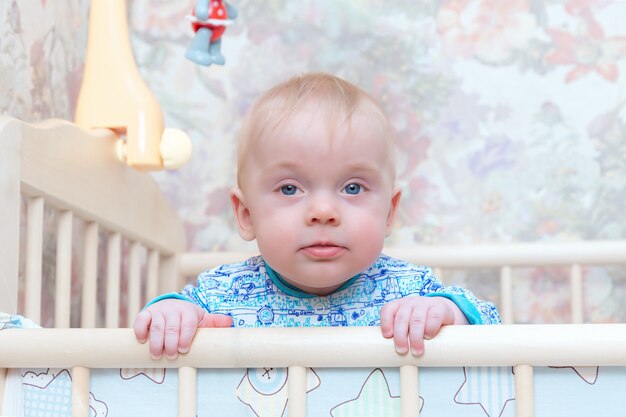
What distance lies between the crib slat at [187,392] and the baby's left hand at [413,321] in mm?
143

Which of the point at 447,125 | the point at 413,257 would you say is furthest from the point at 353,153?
the point at 447,125

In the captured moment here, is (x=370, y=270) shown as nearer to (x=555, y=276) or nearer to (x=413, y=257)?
(x=413, y=257)

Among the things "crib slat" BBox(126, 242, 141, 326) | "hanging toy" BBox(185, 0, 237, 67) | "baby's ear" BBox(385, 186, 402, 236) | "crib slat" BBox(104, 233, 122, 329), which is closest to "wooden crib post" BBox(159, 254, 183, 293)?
"crib slat" BBox(126, 242, 141, 326)

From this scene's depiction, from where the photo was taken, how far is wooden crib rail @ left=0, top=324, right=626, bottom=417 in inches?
25.2

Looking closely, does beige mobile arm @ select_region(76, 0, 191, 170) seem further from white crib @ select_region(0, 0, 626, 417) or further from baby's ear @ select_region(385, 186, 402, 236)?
baby's ear @ select_region(385, 186, 402, 236)

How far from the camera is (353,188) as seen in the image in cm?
81

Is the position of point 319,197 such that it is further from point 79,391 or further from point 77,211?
point 77,211

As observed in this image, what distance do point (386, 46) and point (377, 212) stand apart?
0.80 meters

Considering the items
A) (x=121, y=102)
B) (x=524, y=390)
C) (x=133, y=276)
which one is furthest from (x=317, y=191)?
(x=133, y=276)

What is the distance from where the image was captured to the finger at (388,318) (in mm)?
658

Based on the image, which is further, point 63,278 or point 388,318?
point 63,278

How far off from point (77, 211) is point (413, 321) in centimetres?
57

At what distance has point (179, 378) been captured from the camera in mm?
680

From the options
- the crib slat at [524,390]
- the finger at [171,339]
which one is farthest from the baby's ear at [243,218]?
the crib slat at [524,390]
